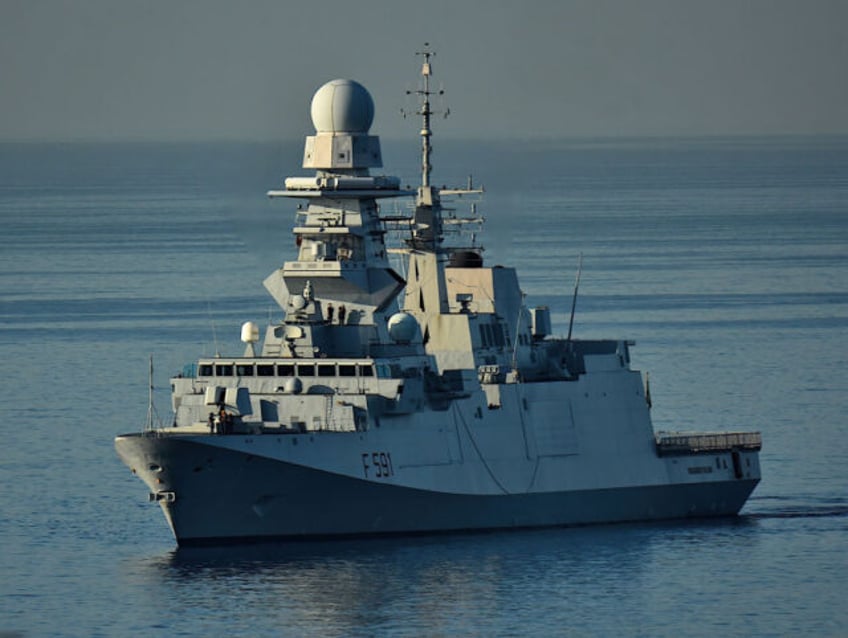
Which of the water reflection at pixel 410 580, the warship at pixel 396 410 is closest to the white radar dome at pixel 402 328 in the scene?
the warship at pixel 396 410

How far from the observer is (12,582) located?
1865 inches

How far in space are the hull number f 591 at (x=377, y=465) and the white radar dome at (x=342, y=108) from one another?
774 cm

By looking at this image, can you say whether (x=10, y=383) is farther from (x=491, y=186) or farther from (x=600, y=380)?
(x=600, y=380)

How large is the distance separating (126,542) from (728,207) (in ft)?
392

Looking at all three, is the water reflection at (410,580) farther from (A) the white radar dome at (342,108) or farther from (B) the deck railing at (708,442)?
(A) the white radar dome at (342,108)

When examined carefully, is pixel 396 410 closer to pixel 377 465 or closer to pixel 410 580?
pixel 377 465

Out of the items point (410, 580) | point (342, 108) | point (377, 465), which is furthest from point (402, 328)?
point (410, 580)

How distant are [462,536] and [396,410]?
3236 mm

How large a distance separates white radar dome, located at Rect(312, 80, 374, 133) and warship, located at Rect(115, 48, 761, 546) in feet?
0.14

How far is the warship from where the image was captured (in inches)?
1970

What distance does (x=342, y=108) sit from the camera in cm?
5425

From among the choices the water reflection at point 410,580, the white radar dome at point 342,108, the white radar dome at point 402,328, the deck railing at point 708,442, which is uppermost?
the white radar dome at point 342,108

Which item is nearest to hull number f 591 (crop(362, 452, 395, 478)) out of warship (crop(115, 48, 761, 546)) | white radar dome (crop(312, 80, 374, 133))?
warship (crop(115, 48, 761, 546))

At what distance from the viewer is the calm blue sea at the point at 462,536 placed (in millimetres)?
45531
